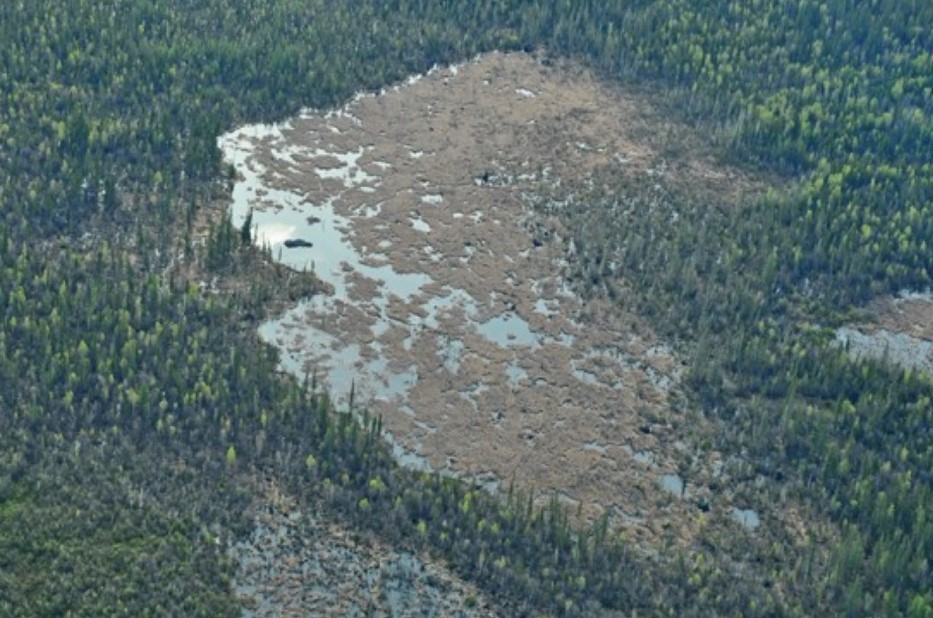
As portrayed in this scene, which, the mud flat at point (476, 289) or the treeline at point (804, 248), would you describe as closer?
the treeline at point (804, 248)

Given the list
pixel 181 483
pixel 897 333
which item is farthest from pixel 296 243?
pixel 897 333

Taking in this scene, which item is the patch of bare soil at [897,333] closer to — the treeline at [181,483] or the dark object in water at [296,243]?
the treeline at [181,483]

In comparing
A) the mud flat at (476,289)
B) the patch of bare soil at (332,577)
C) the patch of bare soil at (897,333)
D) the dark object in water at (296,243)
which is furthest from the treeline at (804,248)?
the patch of bare soil at (332,577)

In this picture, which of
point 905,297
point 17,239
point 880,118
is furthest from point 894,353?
point 17,239

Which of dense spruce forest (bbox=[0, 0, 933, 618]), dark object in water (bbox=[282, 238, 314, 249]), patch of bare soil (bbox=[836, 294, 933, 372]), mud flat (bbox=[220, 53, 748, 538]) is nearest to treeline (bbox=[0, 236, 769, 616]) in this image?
dense spruce forest (bbox=[0, 0, 933, 618])

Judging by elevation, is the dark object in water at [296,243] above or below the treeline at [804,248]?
below

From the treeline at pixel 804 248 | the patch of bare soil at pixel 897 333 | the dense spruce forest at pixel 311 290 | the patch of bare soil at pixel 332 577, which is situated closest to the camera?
the patch of bare soil at pixel 332 577

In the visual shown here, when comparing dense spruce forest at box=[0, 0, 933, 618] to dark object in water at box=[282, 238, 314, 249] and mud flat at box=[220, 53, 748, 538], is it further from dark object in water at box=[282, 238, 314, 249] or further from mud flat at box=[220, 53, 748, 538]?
dark object in water at box=[282, 238, 314, 249]

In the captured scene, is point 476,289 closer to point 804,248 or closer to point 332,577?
point 804,248
